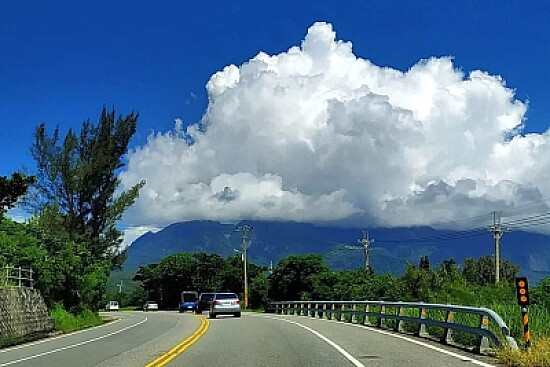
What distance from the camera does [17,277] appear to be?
3206cm

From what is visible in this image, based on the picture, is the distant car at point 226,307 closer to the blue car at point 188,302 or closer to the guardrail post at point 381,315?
the guardrail post at point 381,315

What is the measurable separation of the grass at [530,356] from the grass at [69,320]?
2542 centimetres

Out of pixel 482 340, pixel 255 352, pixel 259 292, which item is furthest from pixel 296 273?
pixel 482 340

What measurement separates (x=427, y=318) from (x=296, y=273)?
57.6m

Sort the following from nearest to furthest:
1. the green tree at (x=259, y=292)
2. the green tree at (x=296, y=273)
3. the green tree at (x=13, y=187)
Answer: the green tree at (x=13, y=187) < the green tree at (x=296, y=273) < the green tree at (x=259, y=292)

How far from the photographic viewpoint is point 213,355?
17.5 m

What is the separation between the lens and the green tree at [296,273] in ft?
254

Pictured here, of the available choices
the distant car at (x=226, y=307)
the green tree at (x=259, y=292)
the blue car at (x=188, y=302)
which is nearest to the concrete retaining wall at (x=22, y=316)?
the distant car at (x=226, y=307)

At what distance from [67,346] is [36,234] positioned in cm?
2049

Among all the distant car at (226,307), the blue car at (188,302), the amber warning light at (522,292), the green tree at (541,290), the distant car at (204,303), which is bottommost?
the blue car at (188,302)

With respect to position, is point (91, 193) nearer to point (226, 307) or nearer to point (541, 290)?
point (226, 307)

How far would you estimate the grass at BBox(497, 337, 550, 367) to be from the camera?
13020mm

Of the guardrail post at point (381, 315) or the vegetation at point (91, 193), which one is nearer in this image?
the guardrail post at point (381, 315)

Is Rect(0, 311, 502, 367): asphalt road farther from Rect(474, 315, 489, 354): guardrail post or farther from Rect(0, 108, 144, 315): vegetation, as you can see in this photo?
Rect(0, 108, 144, 315): vegetation
